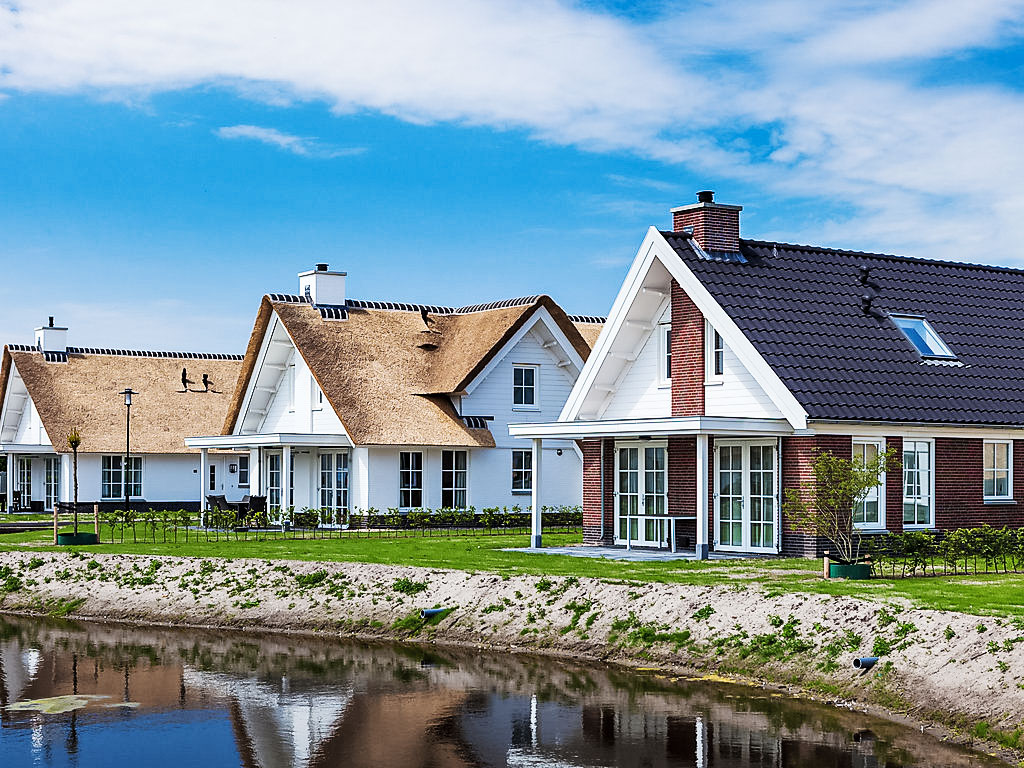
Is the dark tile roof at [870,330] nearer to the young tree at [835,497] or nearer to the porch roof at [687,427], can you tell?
the porch roof at [687,427]

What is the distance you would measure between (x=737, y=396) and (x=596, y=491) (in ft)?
15.3

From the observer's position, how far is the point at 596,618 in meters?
19.8

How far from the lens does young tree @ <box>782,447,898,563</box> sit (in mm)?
23016

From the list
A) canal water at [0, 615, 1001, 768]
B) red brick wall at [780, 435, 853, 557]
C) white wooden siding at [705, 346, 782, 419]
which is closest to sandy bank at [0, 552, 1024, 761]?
canal water at [0, 615, 1001, 768]

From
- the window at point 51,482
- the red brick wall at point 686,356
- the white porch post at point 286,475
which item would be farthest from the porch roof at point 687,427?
the window at point 51,482

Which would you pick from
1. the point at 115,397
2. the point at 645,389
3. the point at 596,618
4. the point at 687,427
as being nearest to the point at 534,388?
the point at 645,389

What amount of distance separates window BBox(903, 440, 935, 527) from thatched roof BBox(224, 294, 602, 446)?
1530 cm

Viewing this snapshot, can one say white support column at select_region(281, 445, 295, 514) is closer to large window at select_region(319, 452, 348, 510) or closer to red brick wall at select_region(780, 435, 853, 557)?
large window at select_region(319, 452, 348, 510)

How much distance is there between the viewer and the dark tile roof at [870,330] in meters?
26.7

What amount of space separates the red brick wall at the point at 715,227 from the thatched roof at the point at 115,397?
28055 mm

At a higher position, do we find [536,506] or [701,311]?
[701,311]

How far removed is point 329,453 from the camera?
41.2 meters

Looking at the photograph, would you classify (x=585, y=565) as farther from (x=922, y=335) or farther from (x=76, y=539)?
(x=76, y=539)

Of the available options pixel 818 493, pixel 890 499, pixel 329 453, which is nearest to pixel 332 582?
pixel 818 493
